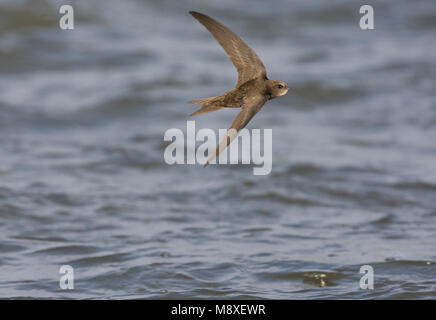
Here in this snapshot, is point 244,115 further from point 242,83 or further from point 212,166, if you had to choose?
point 212,166

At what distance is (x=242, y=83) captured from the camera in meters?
4.97

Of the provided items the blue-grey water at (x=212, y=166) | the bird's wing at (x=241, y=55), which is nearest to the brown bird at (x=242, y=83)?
the bird's wing at (x=241, y=55)

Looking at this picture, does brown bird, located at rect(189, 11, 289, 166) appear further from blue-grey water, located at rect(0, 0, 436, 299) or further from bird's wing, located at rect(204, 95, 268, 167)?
blue-grey water, located at rect(0, 0, 436, 299)

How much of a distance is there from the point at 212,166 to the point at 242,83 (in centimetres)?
507

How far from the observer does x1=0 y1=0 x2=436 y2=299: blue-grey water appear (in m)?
6.85

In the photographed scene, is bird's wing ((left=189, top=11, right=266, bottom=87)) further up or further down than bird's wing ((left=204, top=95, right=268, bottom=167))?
further up

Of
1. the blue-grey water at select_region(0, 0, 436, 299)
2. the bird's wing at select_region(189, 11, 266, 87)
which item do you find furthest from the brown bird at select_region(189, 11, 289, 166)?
the blue-grey water at select_region(0, 0, 436, 299)

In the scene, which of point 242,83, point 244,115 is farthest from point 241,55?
point 244,115

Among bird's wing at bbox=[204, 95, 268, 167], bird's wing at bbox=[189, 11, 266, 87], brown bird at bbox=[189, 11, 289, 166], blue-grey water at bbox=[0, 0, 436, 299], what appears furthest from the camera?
blue-grey water at bbox=[0, 0, 436, 299]

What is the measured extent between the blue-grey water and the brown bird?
78.1 inches

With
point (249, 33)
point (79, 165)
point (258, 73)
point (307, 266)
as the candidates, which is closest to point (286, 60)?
point (249, 33)

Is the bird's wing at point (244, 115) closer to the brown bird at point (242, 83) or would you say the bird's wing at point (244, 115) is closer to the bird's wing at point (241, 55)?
the brown bird at point (242, 83)

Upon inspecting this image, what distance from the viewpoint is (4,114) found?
11094 millimetres

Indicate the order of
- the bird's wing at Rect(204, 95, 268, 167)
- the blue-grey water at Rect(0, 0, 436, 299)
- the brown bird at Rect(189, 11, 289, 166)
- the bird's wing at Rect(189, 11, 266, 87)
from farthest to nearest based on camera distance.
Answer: the blue-grey water at Rect(0, 0, 436, 299) < the bird's wing at Rect(189, 11, 266, 87) < the brown bird at Rect(189, 11, 289, 166) < the bird's wing at Rect(204, 95, 268, 167)
